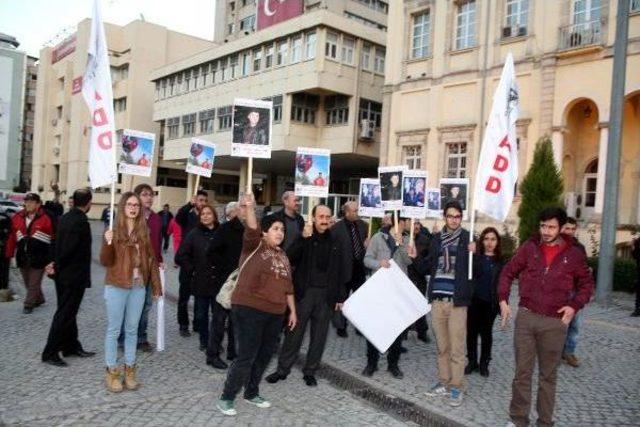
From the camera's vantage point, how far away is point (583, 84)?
20469 mm

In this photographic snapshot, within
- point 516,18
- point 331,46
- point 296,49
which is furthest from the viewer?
point 296,49

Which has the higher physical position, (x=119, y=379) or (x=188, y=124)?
(x=188, y=124)

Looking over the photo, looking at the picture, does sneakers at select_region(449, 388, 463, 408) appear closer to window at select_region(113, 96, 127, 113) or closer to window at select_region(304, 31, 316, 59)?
window at select_region(304, 31, 316, 59)

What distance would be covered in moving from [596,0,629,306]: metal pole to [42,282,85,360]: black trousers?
1130 cm

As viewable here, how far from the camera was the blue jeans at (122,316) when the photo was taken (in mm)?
5574

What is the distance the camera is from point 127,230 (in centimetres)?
571

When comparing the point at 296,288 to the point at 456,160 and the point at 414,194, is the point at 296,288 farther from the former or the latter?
the point at 456,160

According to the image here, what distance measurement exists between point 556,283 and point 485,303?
81.2 inches

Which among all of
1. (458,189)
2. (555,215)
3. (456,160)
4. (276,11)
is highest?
(276,11)

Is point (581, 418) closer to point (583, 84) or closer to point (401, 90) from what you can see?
point (583, 84)

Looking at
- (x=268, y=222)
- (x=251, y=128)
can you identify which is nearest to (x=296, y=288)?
(x=268, y=222)

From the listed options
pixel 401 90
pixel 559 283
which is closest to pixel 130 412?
pixel 559 283

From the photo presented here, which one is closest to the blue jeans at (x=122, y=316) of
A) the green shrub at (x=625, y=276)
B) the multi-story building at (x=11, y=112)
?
the green shrub at (x=625, y=276)

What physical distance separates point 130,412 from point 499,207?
423cm
